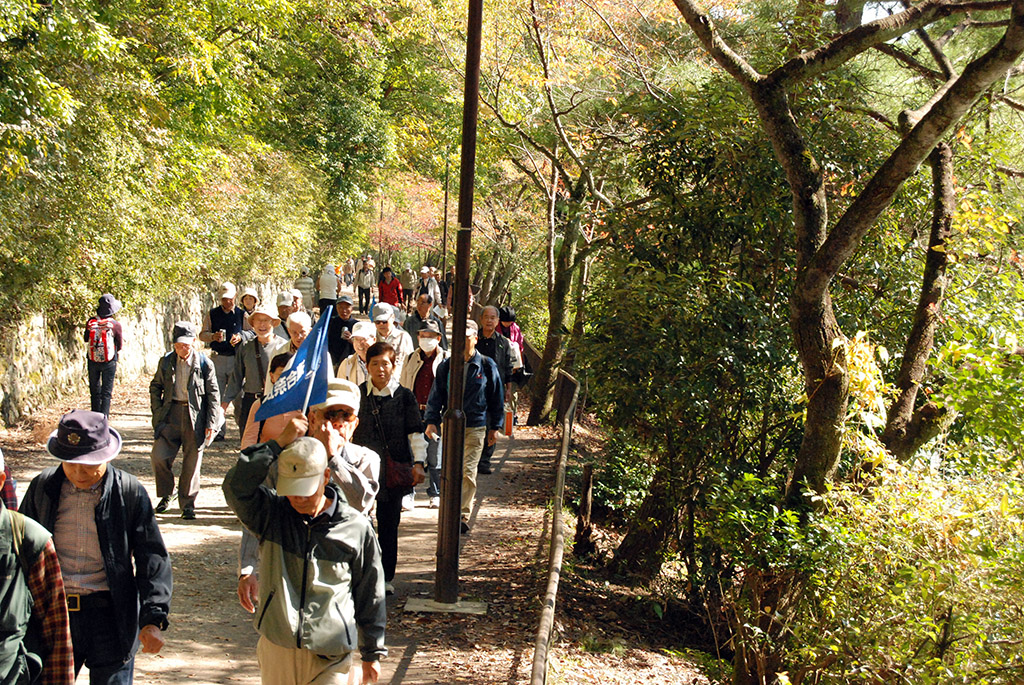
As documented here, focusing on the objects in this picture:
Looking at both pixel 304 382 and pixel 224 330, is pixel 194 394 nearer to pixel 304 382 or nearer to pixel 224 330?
pixel 224 330

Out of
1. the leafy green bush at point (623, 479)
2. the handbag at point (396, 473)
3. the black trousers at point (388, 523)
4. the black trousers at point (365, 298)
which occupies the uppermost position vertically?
the black trousers at point (365, 298)

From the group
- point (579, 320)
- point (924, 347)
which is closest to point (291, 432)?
point (924, 347)

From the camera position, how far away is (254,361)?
9.94 m

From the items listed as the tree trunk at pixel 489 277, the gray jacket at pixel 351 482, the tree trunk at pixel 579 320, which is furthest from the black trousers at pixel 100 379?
the tree trunk at pixel 489 277

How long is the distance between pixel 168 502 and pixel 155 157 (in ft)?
28.1

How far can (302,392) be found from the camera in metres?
4.19

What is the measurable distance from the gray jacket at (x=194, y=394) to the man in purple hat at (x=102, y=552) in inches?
183

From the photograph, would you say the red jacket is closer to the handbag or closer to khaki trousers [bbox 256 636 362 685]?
the handbag

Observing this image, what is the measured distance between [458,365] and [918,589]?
3.51m

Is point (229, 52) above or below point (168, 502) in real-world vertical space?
above

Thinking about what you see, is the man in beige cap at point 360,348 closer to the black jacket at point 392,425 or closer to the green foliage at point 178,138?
the black jacket at point 392,425

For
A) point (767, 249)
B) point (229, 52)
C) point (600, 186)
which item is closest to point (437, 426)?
point (767, 249)

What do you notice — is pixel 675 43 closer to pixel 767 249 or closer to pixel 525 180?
pixel 767 249

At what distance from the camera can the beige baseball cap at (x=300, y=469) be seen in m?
3.71
